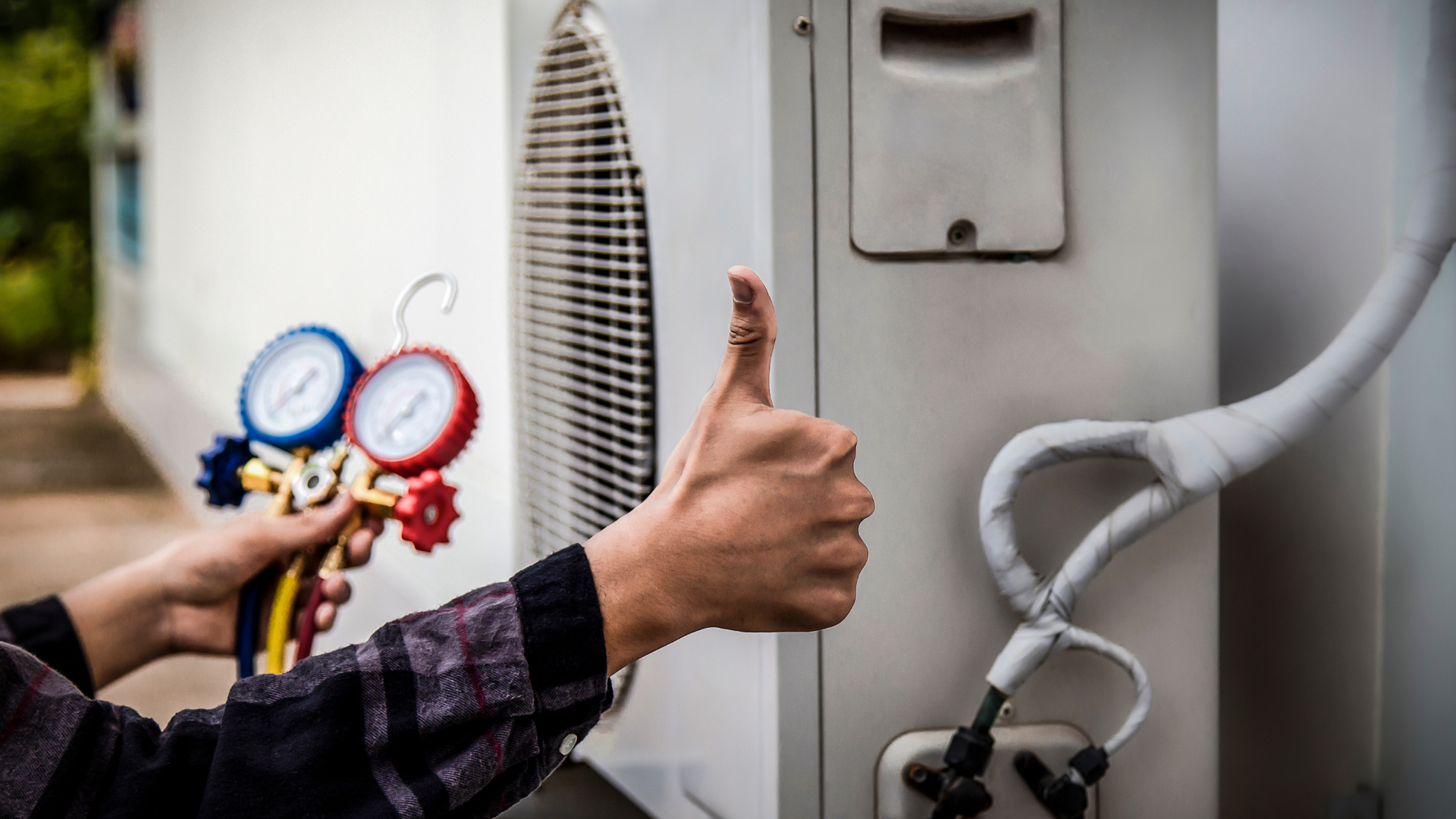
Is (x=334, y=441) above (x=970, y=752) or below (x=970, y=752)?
above

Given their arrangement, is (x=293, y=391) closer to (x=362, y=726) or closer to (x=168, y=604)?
(x=168, y=604)

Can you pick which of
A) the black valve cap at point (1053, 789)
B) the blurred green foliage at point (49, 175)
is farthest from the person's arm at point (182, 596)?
the blurred green foliage at point (49, 175)

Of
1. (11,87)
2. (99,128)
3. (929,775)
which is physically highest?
(11,87)

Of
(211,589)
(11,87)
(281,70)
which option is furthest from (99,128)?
(211,589)

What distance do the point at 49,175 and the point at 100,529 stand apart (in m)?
6.28

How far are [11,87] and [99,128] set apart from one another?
72.9 inches

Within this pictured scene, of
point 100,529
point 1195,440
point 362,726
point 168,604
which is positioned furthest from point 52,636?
point 100,529

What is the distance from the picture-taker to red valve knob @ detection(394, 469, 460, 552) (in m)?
0.72

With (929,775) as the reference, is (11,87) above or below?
above

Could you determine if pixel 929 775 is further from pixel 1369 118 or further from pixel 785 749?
pixel 1369 118

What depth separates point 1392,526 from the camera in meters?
0.81

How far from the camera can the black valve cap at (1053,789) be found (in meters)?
0.65

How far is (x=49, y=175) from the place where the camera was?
8.19 m

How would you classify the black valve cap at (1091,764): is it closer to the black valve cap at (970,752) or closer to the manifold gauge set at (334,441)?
the black valve cap at (970,752)
